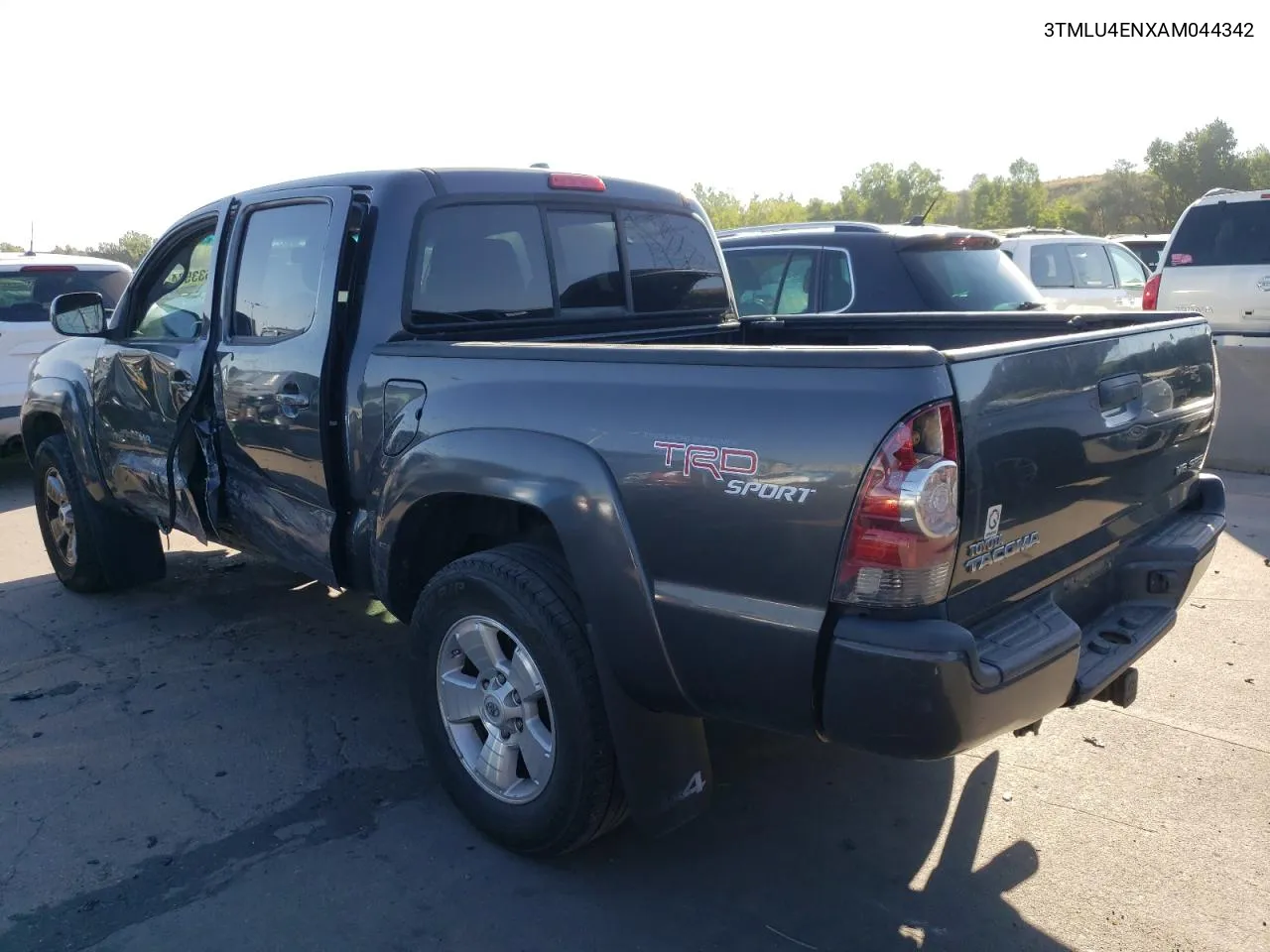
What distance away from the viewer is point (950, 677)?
234 cm

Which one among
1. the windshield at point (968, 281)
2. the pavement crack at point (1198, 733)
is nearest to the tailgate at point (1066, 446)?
the pavement crack at point (1198, 733)

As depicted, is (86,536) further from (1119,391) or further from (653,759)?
(1119,391)

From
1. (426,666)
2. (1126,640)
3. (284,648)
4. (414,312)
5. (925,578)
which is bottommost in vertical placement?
(284,648)

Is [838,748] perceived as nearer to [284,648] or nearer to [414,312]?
[414,312]

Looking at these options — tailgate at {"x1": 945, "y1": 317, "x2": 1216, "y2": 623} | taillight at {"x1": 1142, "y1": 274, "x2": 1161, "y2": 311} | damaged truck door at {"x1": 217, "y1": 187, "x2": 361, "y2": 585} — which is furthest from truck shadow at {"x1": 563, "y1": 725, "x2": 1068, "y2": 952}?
taillight at {"x1": 1142, "y1": 274, "x2": 1161, "y2": 311}

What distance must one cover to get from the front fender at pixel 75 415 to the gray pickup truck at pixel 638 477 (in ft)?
1.91

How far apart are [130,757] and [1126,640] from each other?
3.44m

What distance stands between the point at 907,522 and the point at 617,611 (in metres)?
0.85

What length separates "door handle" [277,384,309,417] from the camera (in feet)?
12.6

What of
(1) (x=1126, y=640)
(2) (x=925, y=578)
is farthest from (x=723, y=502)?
(1) (x=1126, y=640)

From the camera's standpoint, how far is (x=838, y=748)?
12.9 feet

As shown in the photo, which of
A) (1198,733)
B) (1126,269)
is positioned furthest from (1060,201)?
(1198,733)

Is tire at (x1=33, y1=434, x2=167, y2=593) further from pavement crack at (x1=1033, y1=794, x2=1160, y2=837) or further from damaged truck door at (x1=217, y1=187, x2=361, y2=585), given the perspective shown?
pavement crack at (x1=1033, y1=794, x2=1160, y2=837)

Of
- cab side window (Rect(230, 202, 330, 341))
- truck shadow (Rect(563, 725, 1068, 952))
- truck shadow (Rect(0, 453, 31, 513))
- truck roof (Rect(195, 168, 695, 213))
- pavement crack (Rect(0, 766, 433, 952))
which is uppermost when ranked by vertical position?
truck roof (Rect(195, 168, 695, 213))
